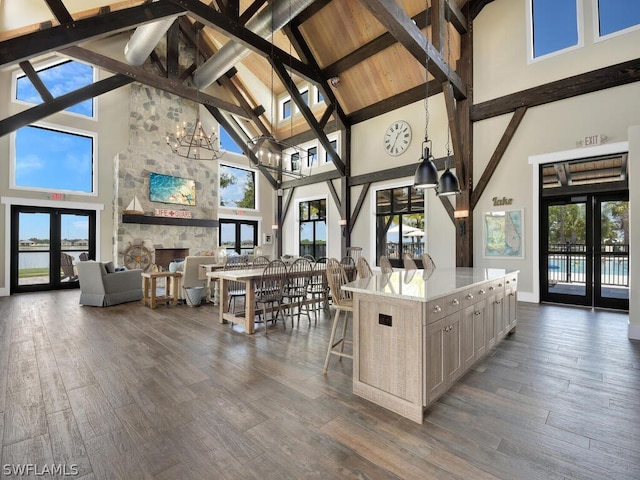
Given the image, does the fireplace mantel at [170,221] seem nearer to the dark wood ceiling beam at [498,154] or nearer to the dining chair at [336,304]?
the dining chair at [336,304]

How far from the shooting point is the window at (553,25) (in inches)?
223

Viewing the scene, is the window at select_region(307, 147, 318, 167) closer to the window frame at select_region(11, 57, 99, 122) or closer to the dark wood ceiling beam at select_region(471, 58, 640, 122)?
the dark wood ceiling beam at select_region(471, 58, 640, 122)

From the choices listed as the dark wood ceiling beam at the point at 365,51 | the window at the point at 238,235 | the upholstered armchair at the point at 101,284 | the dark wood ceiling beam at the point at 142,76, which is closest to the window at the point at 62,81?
the dark wood ceiling beam at the point at 142,76

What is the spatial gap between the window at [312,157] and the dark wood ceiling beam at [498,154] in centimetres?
558

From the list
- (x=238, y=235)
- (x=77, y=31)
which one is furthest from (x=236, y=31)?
(x=238, y=235)

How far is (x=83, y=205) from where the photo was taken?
8.09 metres

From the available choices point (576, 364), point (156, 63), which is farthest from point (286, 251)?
point (576, 364)

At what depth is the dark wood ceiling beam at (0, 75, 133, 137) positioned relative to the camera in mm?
6352

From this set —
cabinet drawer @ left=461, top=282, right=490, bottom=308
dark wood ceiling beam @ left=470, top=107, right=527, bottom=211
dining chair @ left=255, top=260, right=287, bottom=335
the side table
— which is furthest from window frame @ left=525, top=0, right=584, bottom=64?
the side table

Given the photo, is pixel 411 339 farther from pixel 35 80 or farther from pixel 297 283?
pixel 35 80

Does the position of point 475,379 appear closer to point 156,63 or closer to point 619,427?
point 619,427

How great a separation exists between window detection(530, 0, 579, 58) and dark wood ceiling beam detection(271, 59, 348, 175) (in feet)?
16.8

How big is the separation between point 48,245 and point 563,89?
1244cm

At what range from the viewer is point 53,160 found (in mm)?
7816
